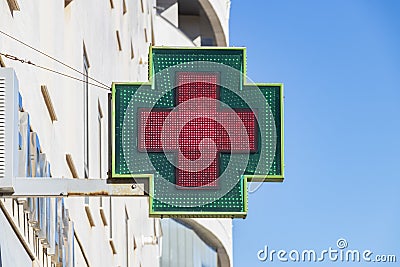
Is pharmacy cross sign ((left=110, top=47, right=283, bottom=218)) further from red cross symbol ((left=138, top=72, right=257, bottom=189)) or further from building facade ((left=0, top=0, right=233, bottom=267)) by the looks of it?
building facade ((left=0, top=0, right=233, bottom=267))

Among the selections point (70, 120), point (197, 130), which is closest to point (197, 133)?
point (197, 130)

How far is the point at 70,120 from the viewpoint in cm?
→ 1409

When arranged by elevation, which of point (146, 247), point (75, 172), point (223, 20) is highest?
point (223, 20)

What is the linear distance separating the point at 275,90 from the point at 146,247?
22.0 meters

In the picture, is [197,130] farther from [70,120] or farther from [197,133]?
[70,120]

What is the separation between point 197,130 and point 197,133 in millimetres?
17

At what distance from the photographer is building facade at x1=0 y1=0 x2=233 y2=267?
9.74m

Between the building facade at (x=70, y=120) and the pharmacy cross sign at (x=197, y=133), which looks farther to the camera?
the building facade at (x=70, y=120)

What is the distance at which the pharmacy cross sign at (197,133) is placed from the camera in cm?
762

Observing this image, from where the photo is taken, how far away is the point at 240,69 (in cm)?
787

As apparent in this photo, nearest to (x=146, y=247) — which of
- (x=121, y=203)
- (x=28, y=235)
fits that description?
(x=121, y=203)

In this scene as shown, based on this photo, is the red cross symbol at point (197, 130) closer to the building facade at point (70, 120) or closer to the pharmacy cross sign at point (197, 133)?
the pharmacy cross sign at point (197, 133)

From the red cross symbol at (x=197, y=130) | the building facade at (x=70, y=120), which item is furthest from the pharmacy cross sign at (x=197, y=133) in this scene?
the building facade at (x=70, y=120)

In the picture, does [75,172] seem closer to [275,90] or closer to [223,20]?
[275,90]
